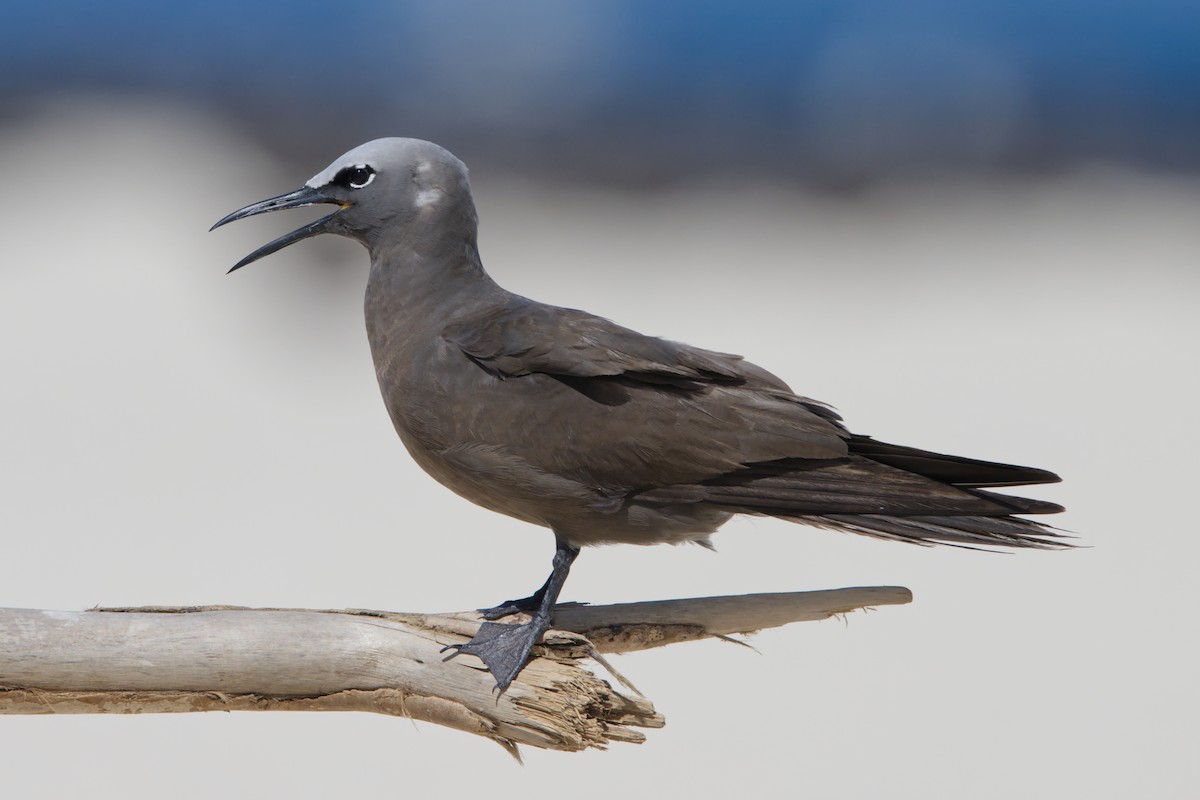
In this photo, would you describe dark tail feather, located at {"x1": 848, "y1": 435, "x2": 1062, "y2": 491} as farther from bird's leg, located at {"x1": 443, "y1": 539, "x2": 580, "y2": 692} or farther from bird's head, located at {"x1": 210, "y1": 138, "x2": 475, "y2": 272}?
bird's head, located at {"x1": 210, "y1": 138, "x2": 475, "y2": 272}

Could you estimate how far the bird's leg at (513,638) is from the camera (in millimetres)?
3229

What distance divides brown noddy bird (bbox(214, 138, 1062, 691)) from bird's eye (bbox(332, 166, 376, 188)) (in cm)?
45

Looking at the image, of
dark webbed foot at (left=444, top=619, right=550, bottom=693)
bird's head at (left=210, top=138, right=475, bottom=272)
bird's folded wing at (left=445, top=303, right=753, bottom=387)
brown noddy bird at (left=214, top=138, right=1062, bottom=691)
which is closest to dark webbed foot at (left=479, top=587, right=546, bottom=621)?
brown noddy bird at (left=214, top=138, right=1062, bottom=691)

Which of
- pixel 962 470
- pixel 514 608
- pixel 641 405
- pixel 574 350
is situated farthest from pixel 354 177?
pixel 962 470

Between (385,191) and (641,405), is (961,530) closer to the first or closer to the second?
(641,405)

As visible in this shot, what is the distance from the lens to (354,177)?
12.1ft

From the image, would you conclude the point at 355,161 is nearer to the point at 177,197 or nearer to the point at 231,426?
the point at 231,426

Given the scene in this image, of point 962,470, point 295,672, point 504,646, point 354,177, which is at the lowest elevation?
point 295,672

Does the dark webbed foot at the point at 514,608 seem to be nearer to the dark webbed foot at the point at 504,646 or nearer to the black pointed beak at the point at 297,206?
the dark webbed foot at the point at 504,646

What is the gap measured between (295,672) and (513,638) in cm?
53

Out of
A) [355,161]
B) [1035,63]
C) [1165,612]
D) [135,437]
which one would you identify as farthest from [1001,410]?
[355,161]

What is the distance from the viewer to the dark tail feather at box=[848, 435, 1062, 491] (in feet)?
10.6

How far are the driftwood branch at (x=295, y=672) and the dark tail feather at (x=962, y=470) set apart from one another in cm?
87

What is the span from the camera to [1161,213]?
39.3 feet
